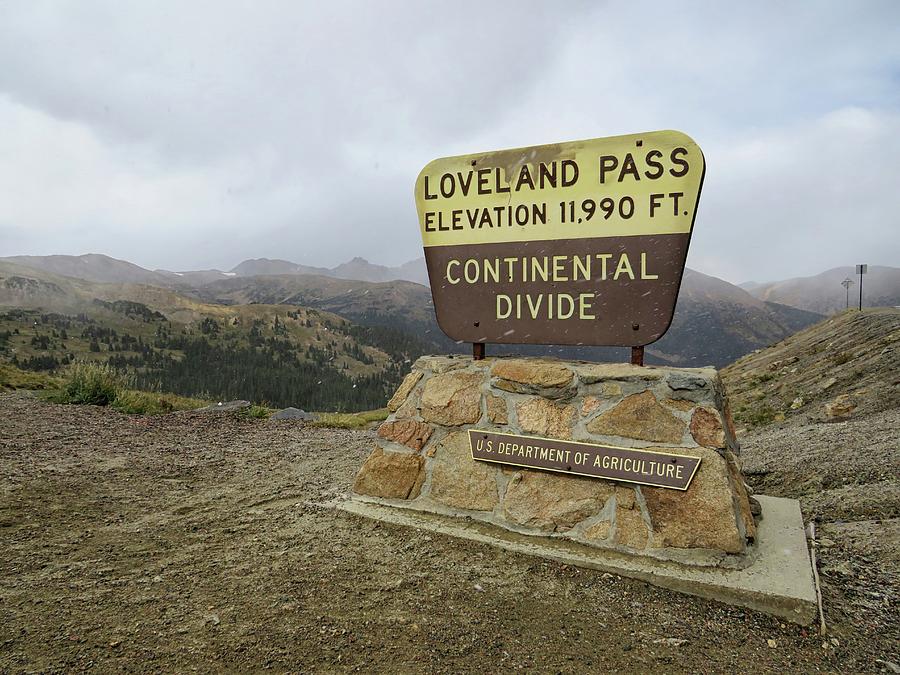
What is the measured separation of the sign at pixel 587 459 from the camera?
11.4ft

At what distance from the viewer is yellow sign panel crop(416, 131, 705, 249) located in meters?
3.66

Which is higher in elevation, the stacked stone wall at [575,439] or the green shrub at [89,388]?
the stacked stone wall at [575,439]

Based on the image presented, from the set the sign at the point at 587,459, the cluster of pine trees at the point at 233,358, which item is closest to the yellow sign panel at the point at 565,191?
the sign at the point at 587,459

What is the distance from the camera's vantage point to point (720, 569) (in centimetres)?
327

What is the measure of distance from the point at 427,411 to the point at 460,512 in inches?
35.7

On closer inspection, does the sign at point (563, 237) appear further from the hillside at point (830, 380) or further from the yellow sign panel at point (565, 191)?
the hillside at point (830, 380)

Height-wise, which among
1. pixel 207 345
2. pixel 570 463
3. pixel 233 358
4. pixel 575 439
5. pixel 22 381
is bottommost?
pixel 233 358

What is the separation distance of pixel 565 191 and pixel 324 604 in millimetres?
3434

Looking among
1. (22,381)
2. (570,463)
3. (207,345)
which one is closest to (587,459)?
(570,463)

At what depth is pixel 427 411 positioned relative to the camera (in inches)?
174

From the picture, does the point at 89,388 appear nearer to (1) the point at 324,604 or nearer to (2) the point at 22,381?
(2) the point at 22,381

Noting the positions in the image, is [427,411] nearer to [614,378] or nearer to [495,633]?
[614,378]

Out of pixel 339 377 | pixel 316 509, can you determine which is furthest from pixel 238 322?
pixel 316 509

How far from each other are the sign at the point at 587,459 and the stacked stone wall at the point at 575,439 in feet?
0.23
